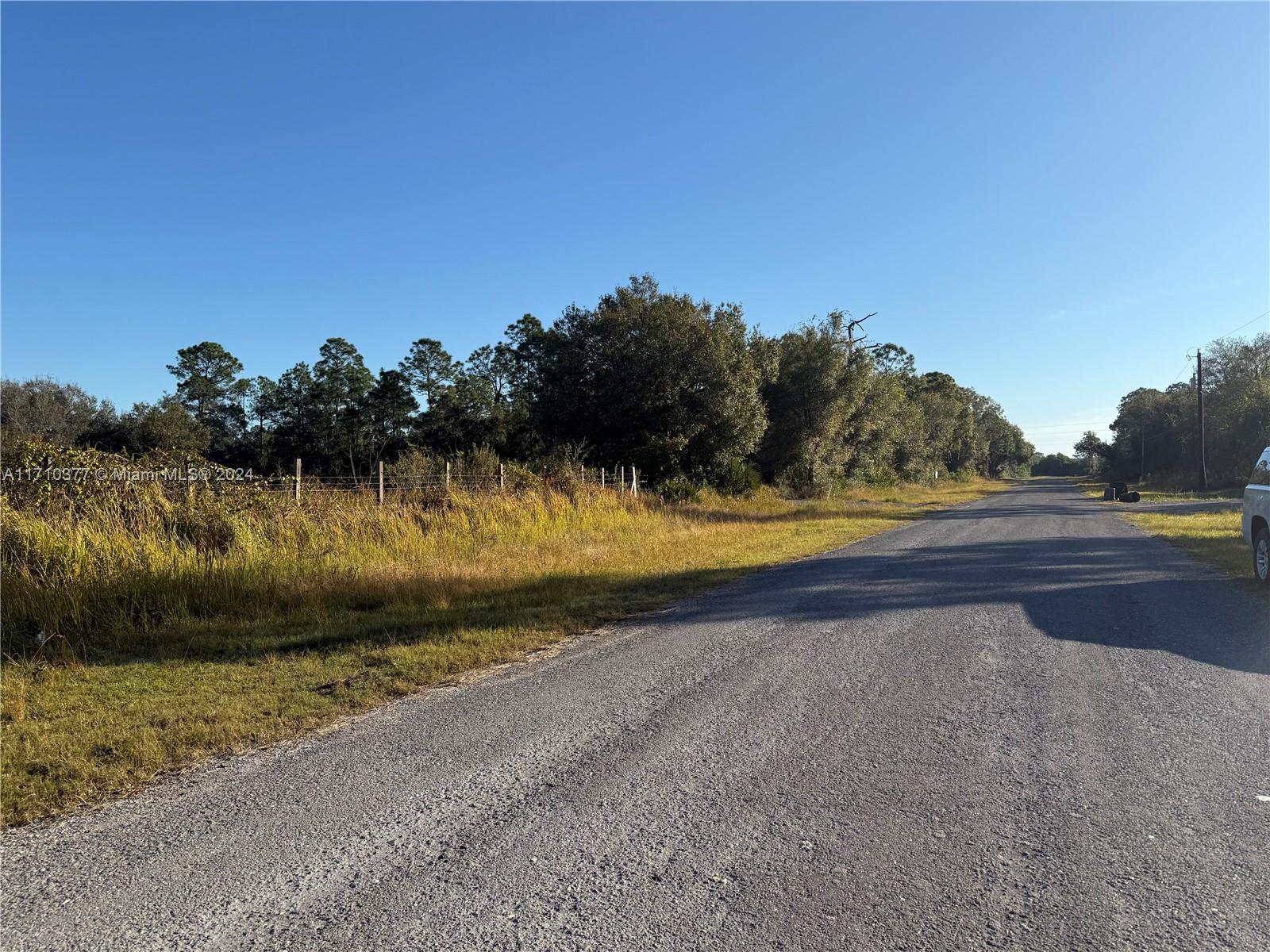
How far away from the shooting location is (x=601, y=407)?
2906 centimetres

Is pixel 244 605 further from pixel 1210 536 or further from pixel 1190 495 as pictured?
pixel 1190 495

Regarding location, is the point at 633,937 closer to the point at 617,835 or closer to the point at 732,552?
the point at 617,835

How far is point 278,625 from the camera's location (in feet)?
25.9

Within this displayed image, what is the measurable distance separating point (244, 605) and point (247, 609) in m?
0.11

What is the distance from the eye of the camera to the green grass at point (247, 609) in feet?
16.0

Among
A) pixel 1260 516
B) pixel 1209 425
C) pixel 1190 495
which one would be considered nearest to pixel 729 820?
pixel 1260 516

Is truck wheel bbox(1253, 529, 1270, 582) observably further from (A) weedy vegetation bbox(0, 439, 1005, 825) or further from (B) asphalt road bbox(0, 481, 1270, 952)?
(A) weedy vegetation bbox(0, 439, 1005, 825)

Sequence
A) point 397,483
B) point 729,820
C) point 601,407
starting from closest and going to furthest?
point 729,820, point 397,483, point 601,407

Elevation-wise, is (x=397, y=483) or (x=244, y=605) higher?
(x=397, y=483)

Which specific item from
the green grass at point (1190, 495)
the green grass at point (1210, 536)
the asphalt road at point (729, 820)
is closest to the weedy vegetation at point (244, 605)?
the asphalt road at point (729, 820)

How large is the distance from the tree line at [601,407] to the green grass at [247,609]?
4032 millimetres

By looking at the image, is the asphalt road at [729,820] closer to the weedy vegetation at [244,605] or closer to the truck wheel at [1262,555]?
the weedy vegetation at [244,605]

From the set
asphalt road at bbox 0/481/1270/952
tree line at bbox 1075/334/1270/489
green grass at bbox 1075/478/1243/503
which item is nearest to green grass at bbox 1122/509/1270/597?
asphalt road at bbox 0/481/1270/952

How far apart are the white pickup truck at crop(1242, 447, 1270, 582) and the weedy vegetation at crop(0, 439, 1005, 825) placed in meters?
6.79
